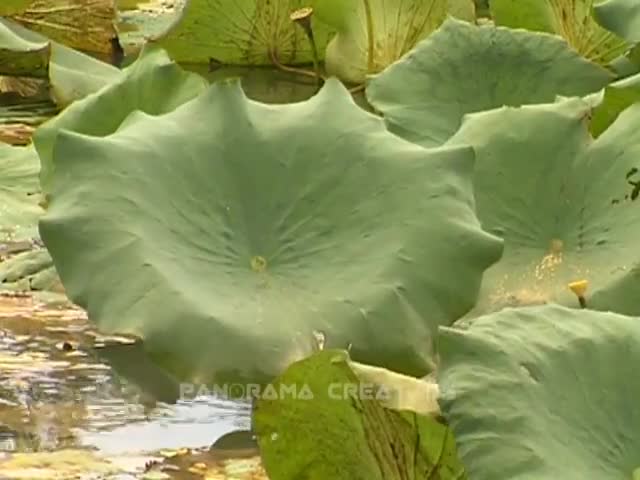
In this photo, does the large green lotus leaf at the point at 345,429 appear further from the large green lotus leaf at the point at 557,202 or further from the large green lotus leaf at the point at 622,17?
the large green lotus leaf at the point at 622,17

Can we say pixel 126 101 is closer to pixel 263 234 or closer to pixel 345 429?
pixel 263 234

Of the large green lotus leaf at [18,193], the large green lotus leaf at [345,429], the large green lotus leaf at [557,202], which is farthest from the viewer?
the large green lotus leaf at [18,193]

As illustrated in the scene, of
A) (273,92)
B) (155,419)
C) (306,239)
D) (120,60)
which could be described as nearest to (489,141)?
(306,239)

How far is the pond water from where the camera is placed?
1.80 m

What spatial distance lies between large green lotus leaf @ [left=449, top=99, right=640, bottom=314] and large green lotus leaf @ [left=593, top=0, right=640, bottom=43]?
375mm

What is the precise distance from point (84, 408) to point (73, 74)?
53.9 inches

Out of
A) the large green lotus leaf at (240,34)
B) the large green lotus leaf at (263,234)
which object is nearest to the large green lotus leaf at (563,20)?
the large green lotus leaf at (240,34)

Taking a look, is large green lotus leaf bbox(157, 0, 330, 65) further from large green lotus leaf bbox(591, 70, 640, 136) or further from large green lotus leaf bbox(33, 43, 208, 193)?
large green lotus leaf bbox(591, 70, 640, 136)

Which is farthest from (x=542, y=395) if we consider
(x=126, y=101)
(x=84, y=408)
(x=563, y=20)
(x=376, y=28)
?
(x=376, y=28)

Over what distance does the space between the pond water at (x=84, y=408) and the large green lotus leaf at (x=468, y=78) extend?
0.57 metres

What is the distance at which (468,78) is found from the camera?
258 centimetres

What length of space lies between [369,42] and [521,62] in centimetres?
71

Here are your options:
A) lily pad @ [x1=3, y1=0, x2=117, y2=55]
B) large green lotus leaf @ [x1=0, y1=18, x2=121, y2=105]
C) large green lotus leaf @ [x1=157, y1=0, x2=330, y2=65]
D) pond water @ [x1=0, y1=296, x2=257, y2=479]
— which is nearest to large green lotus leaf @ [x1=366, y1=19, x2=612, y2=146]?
pond water @ [x1=0, y1=296, x2=257, y2=479]

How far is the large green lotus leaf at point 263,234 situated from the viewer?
1760 mm
